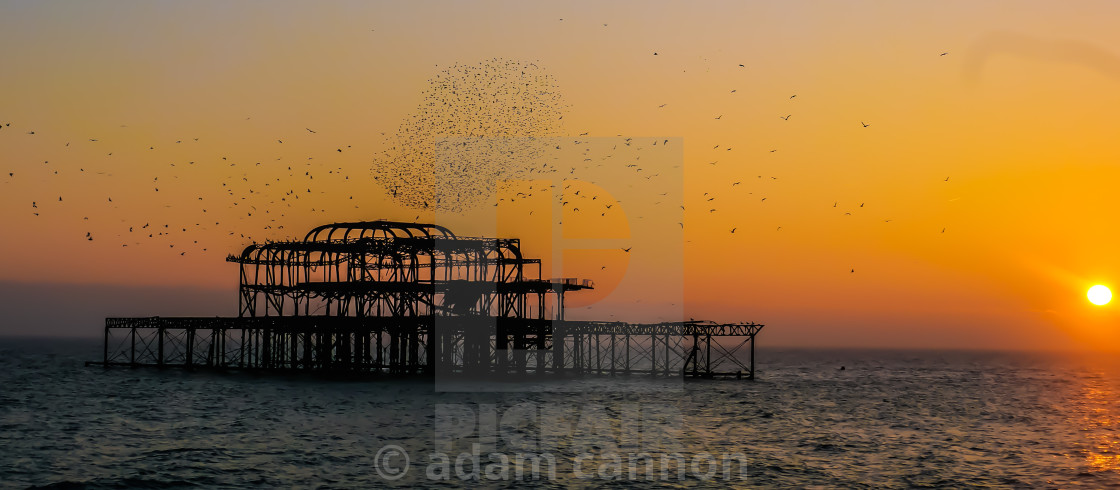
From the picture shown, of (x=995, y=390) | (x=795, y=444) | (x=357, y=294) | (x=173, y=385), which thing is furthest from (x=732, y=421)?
(x=995, y=390)

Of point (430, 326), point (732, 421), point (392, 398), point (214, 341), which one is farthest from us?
point (214, 341)

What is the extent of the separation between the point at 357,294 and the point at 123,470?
4318 centimetres

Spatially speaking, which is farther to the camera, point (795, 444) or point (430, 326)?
point (430, 326)

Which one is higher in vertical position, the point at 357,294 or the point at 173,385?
the point at 357,294

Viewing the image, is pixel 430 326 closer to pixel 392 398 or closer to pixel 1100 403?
pixel 392 398

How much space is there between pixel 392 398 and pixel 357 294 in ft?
60.2

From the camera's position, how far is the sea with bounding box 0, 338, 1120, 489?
3769cm

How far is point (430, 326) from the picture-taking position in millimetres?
78125

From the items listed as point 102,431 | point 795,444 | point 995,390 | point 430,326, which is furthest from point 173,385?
point 995,390

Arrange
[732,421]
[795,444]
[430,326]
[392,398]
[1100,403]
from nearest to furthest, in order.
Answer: [795,444], [732,421], [392,398], [430,326], [1100,403]

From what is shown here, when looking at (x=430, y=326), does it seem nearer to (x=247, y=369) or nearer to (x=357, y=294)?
(x=357, y=294)

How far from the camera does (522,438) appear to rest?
46562 millimetres

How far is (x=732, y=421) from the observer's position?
185 ft

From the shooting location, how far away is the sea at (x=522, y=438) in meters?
37.7
